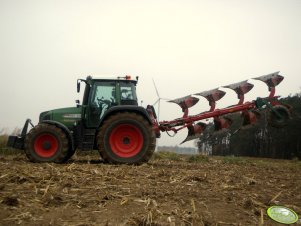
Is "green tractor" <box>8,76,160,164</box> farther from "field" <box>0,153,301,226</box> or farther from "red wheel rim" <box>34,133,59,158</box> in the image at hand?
"field" <box>0,153,301,226</box>

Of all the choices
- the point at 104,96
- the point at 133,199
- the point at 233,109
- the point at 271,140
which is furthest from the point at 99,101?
the point at 271,140

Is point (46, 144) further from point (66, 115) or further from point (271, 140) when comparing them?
point (271, 140)

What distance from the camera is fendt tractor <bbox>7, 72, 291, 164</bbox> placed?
32.7 feet

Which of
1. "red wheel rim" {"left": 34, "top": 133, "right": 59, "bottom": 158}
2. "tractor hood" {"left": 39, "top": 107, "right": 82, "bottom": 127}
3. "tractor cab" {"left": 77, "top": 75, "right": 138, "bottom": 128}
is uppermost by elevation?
"tractor cab" {"left": 77, "top": 75, "right": 138, "bottom": 128}

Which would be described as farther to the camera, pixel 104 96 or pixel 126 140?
pixel 104 96

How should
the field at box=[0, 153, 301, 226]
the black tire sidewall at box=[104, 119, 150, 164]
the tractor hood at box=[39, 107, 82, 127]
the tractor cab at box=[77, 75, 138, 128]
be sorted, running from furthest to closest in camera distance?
A: the tractor hood at box=[39, 107, 82, 127], the tractor cab at box=[77, 75, 138, 128], the black tire sidewall at box=[104, 119, 150, 164], the field at box=[0, 153, 301, 226]

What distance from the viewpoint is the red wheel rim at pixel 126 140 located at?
10.0 m

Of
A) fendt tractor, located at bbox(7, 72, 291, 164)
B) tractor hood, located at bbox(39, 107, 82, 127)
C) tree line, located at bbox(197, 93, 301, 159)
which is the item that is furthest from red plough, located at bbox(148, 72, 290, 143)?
tree line, located at bbox(197, 93, 301, 159)

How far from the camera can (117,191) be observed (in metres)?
5.29

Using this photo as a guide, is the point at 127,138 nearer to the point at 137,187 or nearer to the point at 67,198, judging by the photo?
the point at 137,187

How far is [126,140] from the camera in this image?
33.3ft

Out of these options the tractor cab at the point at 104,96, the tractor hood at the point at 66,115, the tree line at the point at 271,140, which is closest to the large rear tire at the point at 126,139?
the tractor cab at the point at 104,96

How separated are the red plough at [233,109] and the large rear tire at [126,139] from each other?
1553 mm

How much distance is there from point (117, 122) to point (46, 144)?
2117 millimetres
